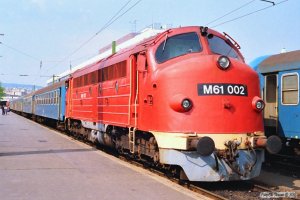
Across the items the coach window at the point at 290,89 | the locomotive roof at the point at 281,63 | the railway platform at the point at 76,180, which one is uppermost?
the locomotive roof at the point at 281,63

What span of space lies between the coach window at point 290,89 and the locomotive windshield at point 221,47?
2.17 m

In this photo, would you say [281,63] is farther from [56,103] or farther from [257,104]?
[56,103]

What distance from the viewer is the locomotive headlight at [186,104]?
9203 millimetres

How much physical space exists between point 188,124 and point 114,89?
14.0 feet

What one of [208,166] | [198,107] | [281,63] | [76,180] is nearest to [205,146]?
[208,166]

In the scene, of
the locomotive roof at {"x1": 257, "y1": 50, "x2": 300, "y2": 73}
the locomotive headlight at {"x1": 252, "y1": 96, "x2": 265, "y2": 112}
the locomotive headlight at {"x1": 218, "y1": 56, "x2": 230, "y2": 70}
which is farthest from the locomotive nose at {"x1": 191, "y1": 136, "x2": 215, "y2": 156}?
the locomotive roof at {"x1": 257, "y1": 50, "x2": 300, "y2": 73}

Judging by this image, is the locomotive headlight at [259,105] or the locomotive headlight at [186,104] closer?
the locomotive headlight at [186,104]

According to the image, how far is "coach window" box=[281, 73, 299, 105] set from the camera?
12021 mm

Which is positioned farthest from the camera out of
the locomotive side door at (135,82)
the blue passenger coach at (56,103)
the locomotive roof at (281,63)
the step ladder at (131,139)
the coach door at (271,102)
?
the blue passenger coach at (56,103)

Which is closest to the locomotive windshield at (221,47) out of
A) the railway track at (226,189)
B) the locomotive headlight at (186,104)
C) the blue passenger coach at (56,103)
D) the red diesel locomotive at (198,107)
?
Answer: the red diesel locomotive at (198,107)

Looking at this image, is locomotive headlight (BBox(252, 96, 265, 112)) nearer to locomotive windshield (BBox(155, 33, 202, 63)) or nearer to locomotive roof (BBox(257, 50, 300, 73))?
locomotive windshield (BBox(155, 33, 202, 63))

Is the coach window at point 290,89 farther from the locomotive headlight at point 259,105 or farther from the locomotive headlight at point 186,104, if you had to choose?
the locomotive headlight at point 186,104

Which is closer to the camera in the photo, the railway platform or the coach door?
the railway platform

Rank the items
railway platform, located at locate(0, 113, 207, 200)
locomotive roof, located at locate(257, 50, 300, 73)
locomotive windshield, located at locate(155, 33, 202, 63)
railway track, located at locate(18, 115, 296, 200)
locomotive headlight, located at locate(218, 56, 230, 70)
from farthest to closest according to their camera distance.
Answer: locomotive roof, located at locate(257, 50, 300, 73) → locomotive windshield, located at locate(155, 33, 202, 63) → locomotive headlight, located at locate(218, 56, 230, 70) → railway track, located at locate(18, 115, 296, 200) → railway platform, located at locate(0, 113, 207, 200)
